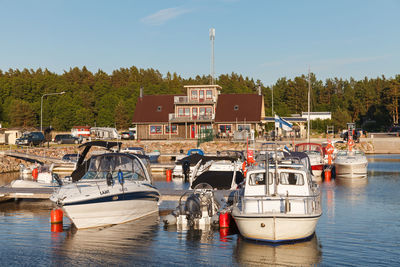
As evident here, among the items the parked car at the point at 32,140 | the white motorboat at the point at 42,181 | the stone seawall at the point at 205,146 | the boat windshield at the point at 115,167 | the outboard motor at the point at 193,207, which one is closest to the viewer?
the outboard motor at the point at 193,207

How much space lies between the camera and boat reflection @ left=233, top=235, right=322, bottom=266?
16603mm

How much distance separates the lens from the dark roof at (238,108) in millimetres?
77188

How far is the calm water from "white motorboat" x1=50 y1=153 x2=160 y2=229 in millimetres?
563

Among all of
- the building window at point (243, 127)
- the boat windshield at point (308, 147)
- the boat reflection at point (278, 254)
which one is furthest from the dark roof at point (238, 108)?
the boat reflection at point (278, 254)

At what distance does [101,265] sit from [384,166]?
42.9 meters

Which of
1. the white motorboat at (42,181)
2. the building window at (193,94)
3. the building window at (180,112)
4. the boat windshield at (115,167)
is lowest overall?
the white motorboat at (42,181)

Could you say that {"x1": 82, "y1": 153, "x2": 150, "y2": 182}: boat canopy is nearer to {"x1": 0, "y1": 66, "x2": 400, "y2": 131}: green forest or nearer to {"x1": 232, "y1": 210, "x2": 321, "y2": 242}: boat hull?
{"x1": 232, "y1": 210, "x2": 321, "y2": 242}: boat hull

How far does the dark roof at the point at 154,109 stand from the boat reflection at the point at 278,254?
62034 mm

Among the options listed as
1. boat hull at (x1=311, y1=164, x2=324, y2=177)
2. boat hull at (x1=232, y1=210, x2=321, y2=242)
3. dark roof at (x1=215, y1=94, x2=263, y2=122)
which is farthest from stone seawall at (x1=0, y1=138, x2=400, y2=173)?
boat hull at (x1=232, y1=210, x2=321, y2=242)

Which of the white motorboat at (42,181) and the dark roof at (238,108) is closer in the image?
the white motorboat at (42,181)

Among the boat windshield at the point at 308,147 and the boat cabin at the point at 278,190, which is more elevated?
the boat windshield at the point at 308,147

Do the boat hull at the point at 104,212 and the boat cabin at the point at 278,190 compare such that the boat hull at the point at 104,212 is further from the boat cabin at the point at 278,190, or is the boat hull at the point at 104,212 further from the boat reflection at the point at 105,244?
the boat cabin at the point at 278,190

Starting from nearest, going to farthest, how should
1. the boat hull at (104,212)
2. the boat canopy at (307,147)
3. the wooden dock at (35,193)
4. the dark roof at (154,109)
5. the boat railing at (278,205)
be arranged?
1. the boat railing at (278,205)
2. the boat hull at (104,212)
3. the wooden dock at (35,193)
4. the boat canopy at (307,147)
5. the dark roof at (154,109)

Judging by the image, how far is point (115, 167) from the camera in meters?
23.8
